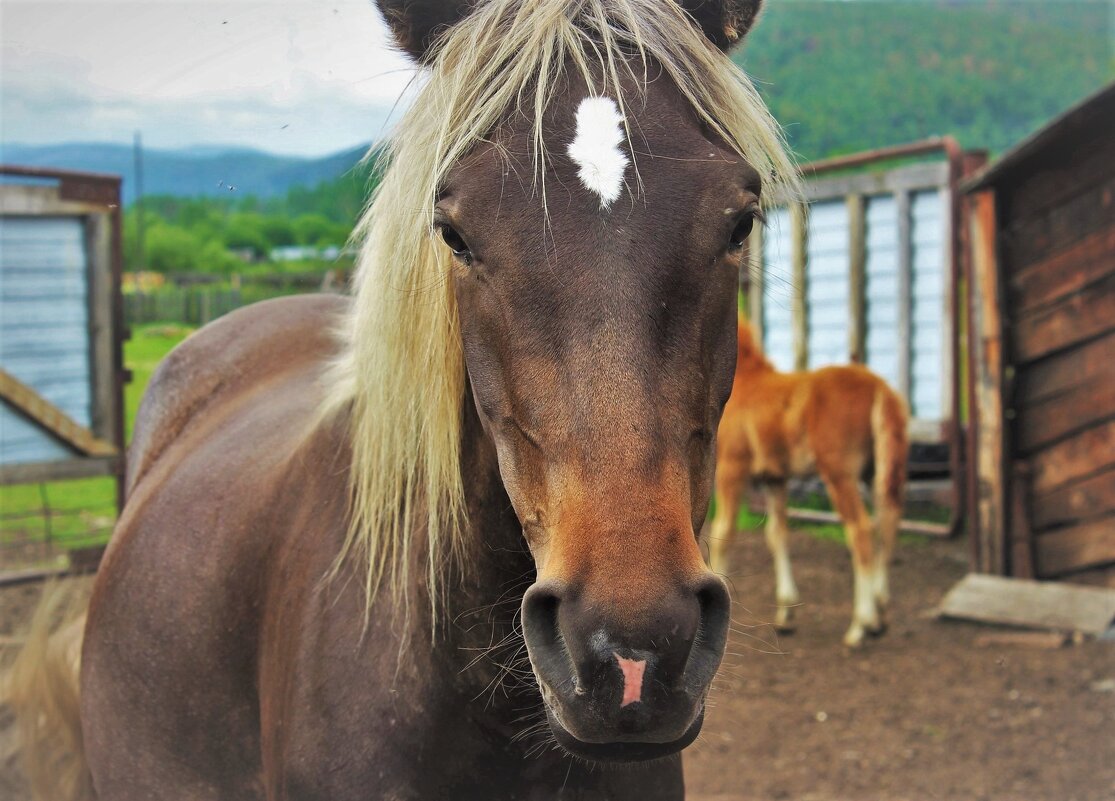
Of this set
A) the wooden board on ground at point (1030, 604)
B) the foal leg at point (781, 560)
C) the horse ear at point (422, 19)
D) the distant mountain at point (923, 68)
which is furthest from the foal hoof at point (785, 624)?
the distant mountain at point (923, 68)

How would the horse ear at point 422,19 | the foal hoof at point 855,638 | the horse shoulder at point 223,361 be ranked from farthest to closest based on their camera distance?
the foal hoof at point 855,638 → the horse shoulder at point 223,361 → the horse ear at point 422,19

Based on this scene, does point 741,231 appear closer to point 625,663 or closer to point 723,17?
point 723,17

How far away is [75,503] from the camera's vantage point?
5695 mm

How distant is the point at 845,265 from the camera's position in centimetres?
791

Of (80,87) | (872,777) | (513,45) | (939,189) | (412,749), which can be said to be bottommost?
(872,777)

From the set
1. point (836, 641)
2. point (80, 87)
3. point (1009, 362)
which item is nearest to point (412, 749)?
point (80, 87)

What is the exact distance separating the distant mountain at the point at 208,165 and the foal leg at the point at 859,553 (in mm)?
3871

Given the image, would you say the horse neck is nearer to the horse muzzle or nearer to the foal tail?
the foal tail

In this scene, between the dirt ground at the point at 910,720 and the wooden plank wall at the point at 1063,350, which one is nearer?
the dirt ground at the point at 910,720

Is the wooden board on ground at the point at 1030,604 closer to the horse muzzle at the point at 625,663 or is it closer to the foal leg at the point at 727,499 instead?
the foal leg at the point at 727,499

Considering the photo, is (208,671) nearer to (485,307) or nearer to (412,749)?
(412,749)

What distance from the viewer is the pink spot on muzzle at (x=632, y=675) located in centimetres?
106

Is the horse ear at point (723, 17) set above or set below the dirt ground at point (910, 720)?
above

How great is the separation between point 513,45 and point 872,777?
3427 mm
